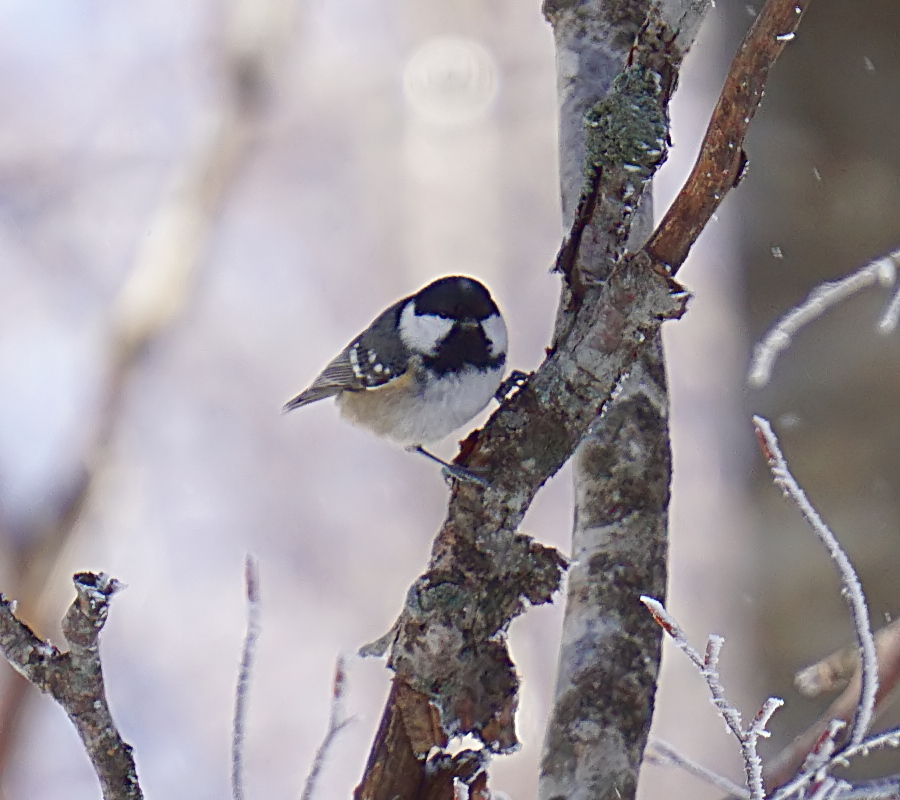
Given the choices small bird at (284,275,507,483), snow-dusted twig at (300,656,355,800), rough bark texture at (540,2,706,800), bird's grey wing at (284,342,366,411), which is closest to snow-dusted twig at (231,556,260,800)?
snow-dusted twig at (300,656,355,800)

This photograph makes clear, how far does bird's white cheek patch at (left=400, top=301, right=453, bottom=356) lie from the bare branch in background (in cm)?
75

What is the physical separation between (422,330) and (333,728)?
685mm

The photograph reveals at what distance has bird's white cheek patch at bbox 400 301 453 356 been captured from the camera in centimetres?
127

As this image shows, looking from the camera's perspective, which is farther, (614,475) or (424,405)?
(424,405)

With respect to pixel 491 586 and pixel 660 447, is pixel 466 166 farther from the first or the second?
pixel 491 586

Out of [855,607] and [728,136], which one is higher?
[728,136]

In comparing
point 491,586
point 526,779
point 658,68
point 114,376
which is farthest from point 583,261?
point 114,376

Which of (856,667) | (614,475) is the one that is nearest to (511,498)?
(614,475)

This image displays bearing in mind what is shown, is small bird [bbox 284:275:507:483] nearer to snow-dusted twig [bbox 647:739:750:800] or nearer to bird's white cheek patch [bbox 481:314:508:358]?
bird's white cheek patch [bbox 481:314:508:358]

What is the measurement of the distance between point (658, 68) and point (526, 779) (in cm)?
182

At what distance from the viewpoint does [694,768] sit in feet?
2.41

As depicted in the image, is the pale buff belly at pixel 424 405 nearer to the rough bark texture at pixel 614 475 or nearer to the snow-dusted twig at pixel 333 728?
the rough bark texture at pixel 614 475

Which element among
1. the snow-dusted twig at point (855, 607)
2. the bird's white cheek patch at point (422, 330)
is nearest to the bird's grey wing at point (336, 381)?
the bird's white cheek patch at point (422, 330)

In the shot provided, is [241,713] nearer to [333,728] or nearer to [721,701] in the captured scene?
[333,728]
